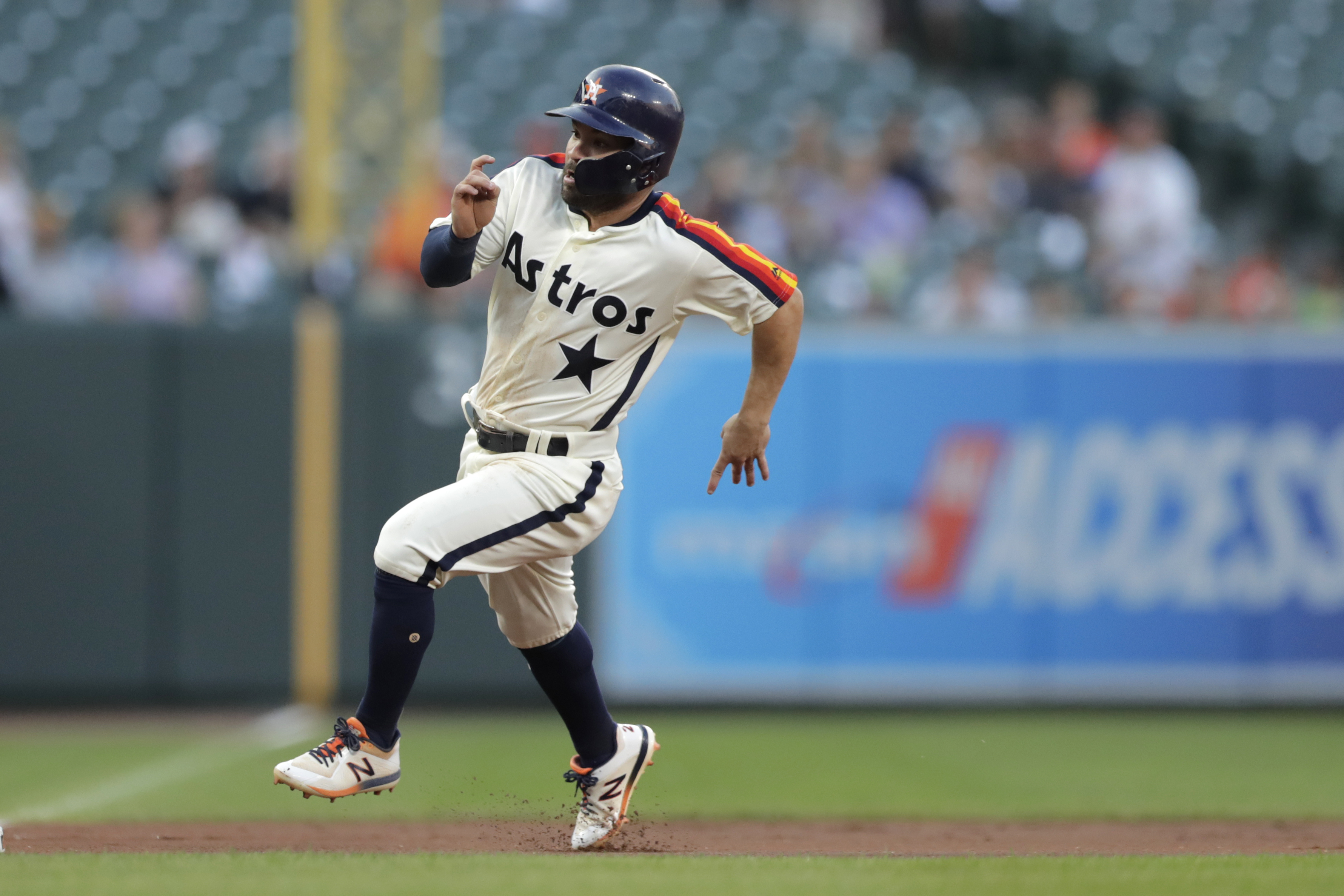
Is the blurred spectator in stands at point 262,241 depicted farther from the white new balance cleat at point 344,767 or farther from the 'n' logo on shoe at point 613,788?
the white new balance cleat at point 344,767

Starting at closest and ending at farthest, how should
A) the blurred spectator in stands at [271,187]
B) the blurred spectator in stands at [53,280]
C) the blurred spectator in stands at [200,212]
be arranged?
the blurred spectator in stands at [53,280] < the blurred spectator in stands at [200,212] < the blurred spectator in stands at [271,187]

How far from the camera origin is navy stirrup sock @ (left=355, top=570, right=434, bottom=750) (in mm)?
4469

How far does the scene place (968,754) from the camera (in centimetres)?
781

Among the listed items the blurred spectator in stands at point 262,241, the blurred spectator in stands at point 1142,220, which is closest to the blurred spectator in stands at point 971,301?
the blurred spectator in stands at point 1142,220

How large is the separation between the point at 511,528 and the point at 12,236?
21.6ft

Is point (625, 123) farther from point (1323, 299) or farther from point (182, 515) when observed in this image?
point (1323, 299)

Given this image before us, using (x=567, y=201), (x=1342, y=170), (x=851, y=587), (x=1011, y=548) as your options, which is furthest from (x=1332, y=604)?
(x=567, y=201)

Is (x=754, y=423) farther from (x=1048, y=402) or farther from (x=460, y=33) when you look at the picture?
(x=460, y=33)

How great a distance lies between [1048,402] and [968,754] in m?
2.38

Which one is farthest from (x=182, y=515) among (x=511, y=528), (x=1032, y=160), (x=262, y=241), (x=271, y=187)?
(x=1032, y=160)

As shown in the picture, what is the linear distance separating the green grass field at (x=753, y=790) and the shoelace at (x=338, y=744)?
280 millimetres

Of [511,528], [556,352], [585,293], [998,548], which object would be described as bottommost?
[998,548]

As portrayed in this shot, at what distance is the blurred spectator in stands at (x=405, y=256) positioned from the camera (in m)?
9.58

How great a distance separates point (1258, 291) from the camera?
1045 centimetres
